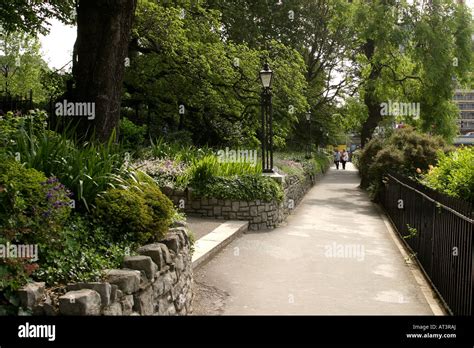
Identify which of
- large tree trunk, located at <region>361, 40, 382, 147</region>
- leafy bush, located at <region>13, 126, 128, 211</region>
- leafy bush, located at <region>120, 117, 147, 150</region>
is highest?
large tree trunk, located at <region>361, 40, 382, 147</region>

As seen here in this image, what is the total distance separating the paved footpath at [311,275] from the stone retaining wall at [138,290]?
2.33 ft

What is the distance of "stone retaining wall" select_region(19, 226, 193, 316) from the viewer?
3.39 metres

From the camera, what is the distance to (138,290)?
4.30 m

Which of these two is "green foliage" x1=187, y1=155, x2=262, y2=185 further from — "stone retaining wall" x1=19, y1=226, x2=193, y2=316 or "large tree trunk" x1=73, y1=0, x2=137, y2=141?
"stone retaining wall" x1=19, y1=226, x2=193, y2=316

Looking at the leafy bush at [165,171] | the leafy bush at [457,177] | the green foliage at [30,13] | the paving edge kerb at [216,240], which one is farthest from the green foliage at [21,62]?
the leafy bush at [457,177]

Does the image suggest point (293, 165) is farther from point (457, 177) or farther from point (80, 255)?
point (80, 255)

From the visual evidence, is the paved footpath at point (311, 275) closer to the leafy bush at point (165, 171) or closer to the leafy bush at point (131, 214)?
the leafy bush at point (131, 214)

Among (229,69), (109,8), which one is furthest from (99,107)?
(229,69)

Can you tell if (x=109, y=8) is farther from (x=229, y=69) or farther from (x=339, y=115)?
(x=339, y=115)

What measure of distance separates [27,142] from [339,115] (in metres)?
33.2

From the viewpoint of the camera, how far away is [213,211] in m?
11.9

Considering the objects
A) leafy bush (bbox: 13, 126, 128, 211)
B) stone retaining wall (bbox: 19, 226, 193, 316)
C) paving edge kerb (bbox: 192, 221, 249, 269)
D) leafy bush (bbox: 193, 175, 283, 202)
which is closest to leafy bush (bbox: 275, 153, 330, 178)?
leafy bush (bbox: 193, 175, 283, 202)

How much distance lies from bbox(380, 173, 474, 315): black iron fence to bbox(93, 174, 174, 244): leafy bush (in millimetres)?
3584

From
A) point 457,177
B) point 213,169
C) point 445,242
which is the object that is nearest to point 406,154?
point 213,169
